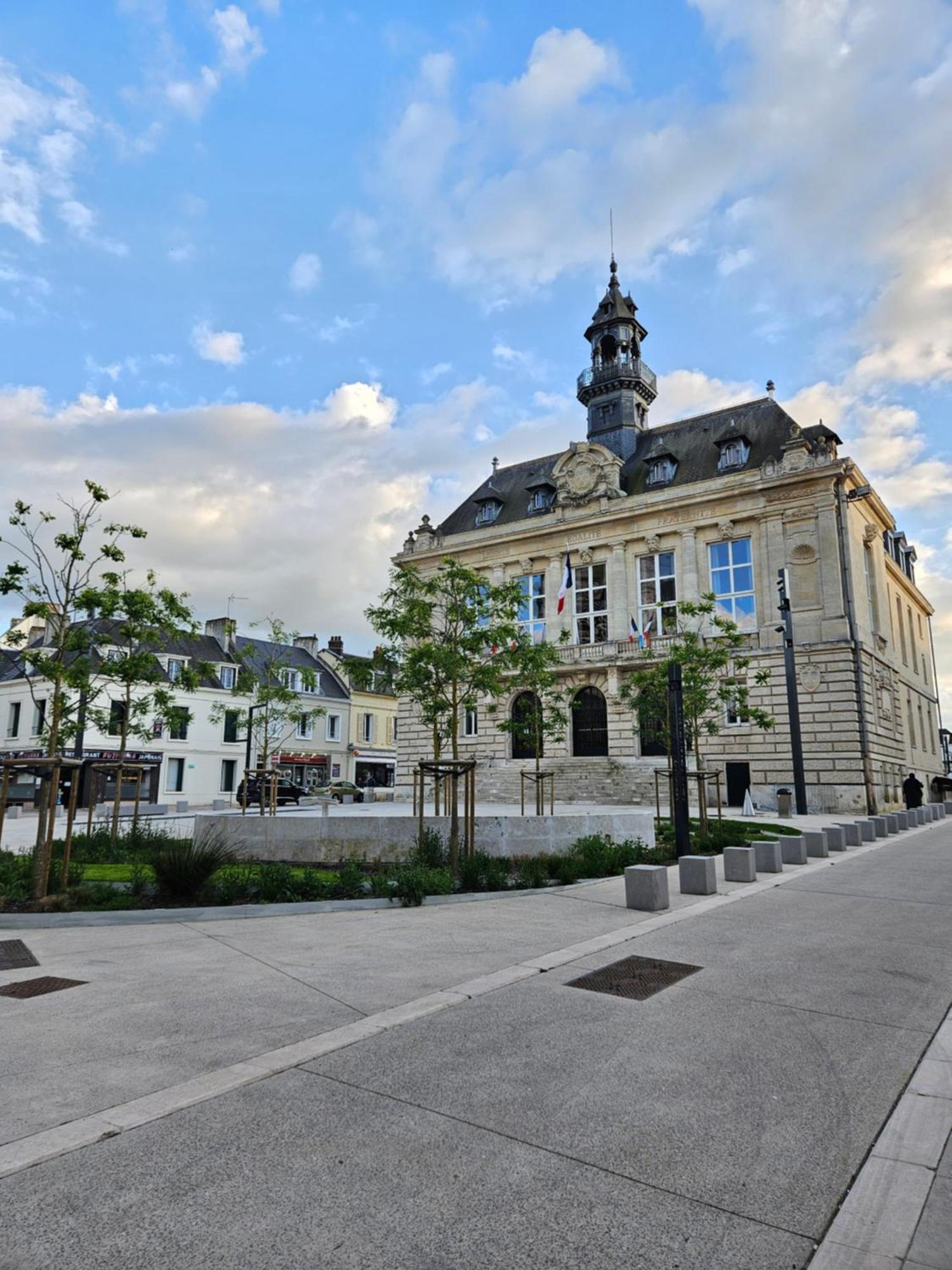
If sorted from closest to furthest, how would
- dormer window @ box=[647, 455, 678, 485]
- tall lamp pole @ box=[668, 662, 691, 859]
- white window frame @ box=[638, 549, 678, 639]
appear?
1. tall lamp pole @ box=[668, 662, 691, 859]
2. white window frame @ box=[638, 549, 678, 639]
3. dormer window @ box=[647, 455, 678, 485]

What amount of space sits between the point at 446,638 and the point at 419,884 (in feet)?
18.9

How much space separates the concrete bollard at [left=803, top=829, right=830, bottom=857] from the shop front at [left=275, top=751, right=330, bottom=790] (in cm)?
3674

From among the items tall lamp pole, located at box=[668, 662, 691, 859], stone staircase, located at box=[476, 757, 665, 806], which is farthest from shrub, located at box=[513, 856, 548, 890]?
stone staircase, located at box=[476, 757, 665, 806]

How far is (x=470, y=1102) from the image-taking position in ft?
13.3

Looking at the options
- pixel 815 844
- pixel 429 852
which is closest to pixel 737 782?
pixel 815 844

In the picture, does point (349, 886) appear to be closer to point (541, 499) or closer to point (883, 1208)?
point (883, 1208)

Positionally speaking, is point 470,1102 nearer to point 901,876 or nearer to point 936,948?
point 936,948

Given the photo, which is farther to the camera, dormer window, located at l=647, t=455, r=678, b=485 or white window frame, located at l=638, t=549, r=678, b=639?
dormer window, located at l=647, t=455, r=678, b=485

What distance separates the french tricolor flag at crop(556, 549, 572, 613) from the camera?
37531 millimetres

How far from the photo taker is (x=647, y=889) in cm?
1029

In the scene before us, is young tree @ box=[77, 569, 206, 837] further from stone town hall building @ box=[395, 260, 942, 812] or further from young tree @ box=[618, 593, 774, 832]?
stone town hall building @ box=[395, 260, 942, 812]

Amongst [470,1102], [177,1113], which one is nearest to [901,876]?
[470,1102]

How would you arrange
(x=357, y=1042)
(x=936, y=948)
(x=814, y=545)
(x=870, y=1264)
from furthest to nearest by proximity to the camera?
(x=814, y=545), (x=936, y=948), (x=357, y=1042), (x=870, y=1264)

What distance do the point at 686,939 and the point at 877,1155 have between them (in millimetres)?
4915
